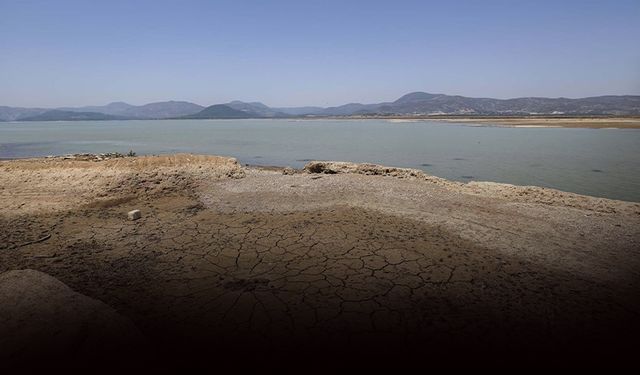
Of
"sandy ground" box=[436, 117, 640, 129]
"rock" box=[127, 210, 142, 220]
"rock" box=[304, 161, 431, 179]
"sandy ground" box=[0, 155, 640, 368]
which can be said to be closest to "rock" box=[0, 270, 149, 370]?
"sandy ground" box=[0, 155, 640, 368]

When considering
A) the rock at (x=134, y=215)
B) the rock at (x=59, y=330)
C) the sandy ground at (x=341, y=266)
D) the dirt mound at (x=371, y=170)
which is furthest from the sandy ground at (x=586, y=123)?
the rock at (x=59, y=330)

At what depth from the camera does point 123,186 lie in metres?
11.9

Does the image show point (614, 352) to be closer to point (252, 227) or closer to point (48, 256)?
point (252, 227)

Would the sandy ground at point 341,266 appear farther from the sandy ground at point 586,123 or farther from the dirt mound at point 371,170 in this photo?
the sandy ground at point 586,123

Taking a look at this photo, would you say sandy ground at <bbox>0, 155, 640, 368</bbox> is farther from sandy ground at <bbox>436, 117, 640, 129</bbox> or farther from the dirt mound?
sandy ground at <bbox>436, 117, 640, 129</bbox>

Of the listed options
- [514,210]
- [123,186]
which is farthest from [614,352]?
[123,186]

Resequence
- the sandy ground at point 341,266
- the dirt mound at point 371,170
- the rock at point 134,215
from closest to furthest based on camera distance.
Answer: the sandy ground at point 341,266 → the rock at point 134,215 → the dirt mound at point 371,170

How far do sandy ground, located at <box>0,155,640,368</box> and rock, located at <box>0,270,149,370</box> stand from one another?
257mm

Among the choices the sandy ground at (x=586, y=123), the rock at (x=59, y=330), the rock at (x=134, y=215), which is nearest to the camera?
the rock at (x=59, y=330)

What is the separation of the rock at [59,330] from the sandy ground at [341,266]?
26 cm

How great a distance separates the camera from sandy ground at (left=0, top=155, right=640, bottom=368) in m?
4.46

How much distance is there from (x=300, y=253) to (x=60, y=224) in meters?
6.62

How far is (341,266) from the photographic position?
6598 mm

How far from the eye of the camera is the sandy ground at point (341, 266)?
4.46 m
